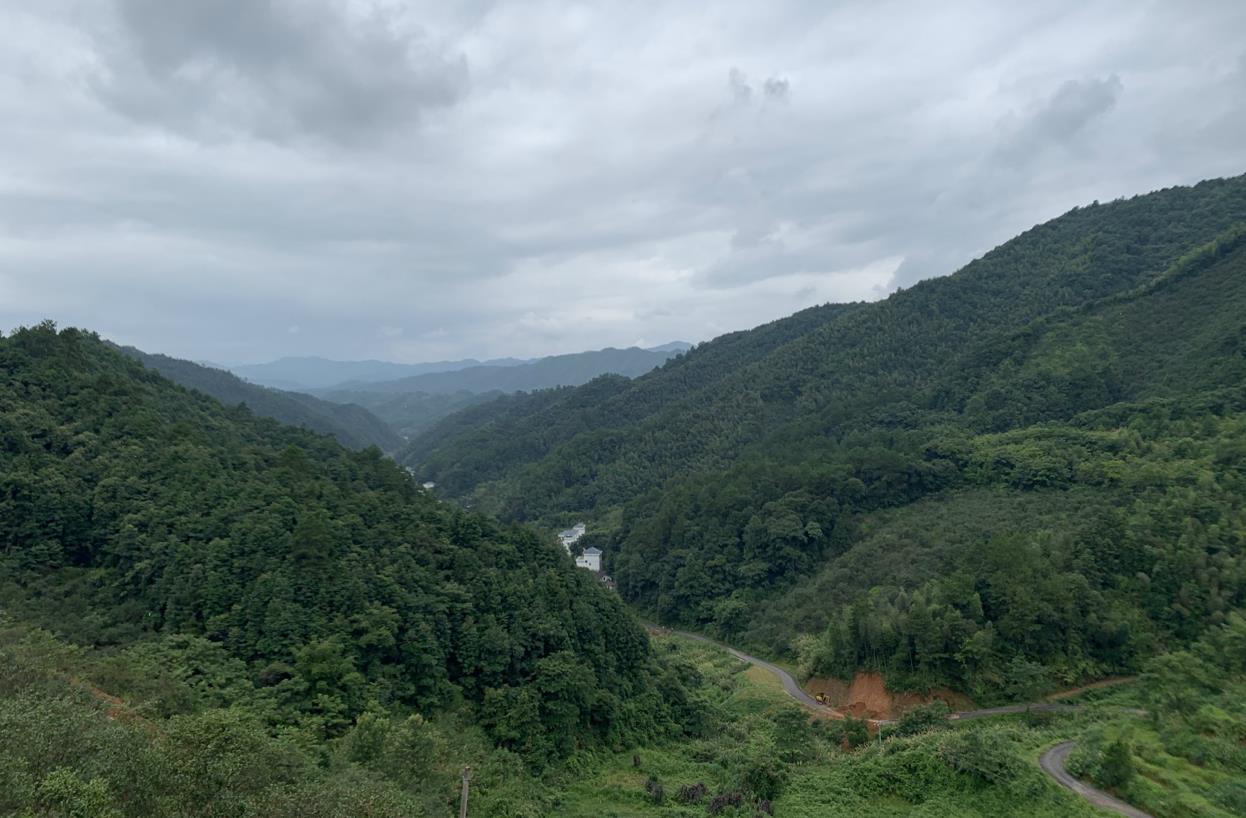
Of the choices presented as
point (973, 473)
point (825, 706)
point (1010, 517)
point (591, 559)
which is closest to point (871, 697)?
point (825, 706)

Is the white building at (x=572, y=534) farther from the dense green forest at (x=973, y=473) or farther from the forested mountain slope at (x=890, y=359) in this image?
the forested mountain slope at (x=890, y=359)

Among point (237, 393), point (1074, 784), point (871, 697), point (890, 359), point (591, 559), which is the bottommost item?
point (871, 697)

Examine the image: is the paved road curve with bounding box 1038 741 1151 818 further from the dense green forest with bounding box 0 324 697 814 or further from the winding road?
the dense green forest with bounding box 0 324 697 814

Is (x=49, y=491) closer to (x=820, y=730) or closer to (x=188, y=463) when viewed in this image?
(x=188, y=463)

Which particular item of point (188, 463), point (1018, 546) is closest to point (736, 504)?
point (1018, 546)

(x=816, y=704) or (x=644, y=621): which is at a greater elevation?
(x=816, y=704)

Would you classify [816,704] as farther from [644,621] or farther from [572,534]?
[572,534]

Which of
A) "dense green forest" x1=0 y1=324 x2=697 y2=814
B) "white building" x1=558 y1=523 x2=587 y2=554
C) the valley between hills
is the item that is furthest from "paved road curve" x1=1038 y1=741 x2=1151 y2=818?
"white building" x1=558 y1=523 x2=587 y2=554
